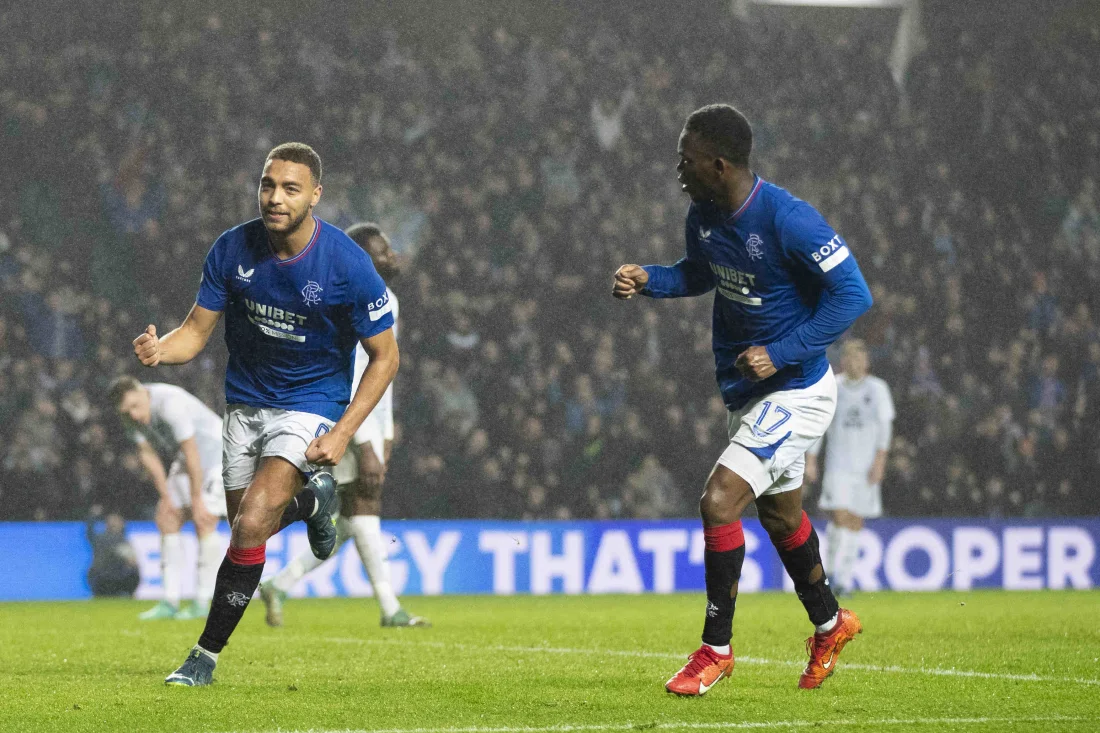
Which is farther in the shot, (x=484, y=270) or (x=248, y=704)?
(x=484, y=270)

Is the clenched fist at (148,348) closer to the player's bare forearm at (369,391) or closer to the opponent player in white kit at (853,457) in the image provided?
the player's bare forearm at (369,391)

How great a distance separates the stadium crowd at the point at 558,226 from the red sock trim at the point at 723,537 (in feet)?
32.9

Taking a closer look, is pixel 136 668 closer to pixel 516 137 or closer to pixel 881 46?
pixel 516 137

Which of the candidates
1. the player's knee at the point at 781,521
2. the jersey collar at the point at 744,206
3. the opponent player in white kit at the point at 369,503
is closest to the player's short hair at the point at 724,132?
the jersey collar at the point at 744,206

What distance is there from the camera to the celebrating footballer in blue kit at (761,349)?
5.20 m

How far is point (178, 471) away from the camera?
11031 millimetres

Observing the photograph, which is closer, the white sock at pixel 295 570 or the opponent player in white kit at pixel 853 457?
the white sock at pixel 295 570

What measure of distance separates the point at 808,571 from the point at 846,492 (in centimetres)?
727

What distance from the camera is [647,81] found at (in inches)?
758

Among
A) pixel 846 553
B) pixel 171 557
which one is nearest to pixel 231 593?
pixel 171 557

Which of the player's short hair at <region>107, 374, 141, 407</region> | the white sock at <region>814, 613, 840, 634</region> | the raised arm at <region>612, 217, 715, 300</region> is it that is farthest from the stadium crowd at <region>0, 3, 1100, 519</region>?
the white sock at <region>814, 613, 840, 634</region>

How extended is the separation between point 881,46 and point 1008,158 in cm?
221

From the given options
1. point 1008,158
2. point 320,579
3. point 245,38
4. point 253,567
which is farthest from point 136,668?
point 1008,158

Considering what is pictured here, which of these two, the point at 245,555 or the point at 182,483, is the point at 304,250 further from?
the point at 182,483
